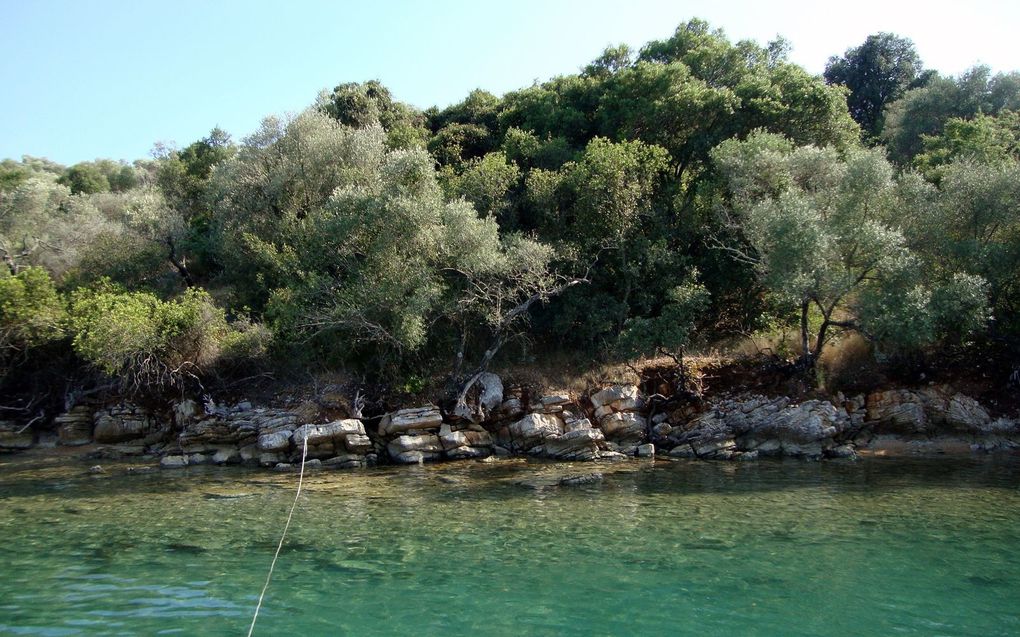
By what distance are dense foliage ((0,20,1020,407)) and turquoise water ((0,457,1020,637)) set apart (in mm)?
6961

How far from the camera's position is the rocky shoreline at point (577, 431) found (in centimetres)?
2519

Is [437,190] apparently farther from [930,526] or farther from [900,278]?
[930,526]

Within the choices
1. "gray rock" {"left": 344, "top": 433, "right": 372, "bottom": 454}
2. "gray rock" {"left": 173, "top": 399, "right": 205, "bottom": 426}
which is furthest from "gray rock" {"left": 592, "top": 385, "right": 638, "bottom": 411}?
"gray rock" {"left": 173, "top": 399, "right": 205, "bottom": 426}

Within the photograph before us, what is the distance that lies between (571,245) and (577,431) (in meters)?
8.26

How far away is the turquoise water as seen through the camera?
35.3 ft

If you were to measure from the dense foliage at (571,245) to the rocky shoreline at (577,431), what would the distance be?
2210 millimetres

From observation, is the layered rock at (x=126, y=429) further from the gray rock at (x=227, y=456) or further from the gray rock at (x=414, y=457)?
the gray rock at (x=414, y=457)

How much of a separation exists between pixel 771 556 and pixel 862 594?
213 centimetres

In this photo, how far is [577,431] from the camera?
83.8 feet

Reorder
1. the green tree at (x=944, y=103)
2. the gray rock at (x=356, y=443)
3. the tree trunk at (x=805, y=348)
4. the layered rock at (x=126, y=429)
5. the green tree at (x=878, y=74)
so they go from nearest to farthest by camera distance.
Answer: the gray rock at (x=356, y=443)
the tree trunk at (x=805, y=348)
the layered rock at (x=126, y=429)
the green tree at (x=944, y=103)
the green tree at (x=878, y=74)

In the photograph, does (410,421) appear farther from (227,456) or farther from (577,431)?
(227,456)

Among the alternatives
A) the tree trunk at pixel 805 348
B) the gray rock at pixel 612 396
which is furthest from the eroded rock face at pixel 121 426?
the tree trunk at pixel 805 348

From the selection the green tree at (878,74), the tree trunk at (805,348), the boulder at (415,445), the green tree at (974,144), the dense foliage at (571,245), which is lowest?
the boulder at (415,445)

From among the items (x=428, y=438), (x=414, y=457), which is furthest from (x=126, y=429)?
(x=428, y=438)
